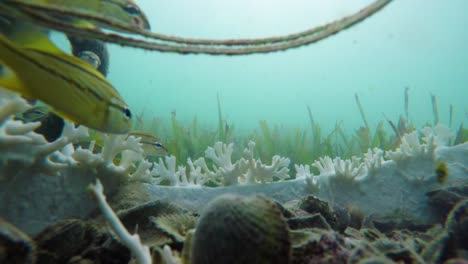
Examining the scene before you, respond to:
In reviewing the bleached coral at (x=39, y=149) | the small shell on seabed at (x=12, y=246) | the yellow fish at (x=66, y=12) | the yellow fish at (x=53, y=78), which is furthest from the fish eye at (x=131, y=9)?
the small shell on seabed at (x=12, y=246)

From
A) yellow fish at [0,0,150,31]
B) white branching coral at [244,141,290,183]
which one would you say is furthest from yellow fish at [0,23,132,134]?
white branching coral at [244,141,290,183]

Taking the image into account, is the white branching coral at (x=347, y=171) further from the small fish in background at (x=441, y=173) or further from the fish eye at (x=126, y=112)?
the fish eye at (x=126, y=112)

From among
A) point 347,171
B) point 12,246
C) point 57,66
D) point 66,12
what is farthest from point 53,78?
point 347,171

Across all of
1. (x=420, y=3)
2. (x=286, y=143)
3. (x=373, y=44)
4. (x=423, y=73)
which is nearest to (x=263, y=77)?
(x=373, y=44)

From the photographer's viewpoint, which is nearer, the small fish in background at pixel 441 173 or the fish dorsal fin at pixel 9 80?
the fish dorsal fin at pixel 9 80

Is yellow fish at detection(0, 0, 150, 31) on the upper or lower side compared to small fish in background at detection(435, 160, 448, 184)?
upper

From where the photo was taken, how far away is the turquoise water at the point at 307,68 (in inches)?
2955

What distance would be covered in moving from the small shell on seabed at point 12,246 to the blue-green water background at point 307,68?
171 ft

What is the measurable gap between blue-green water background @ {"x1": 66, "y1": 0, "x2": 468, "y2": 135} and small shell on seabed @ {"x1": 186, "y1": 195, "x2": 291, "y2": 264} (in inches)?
2068

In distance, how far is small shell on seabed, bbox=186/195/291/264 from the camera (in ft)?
3.24

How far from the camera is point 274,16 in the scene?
82.8m

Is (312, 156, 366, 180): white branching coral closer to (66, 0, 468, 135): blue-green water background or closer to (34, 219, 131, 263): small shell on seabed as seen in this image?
(34, 219, 131, 263): small shell on seabed

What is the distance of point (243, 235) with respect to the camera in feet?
3.26

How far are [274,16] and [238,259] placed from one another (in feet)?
293
